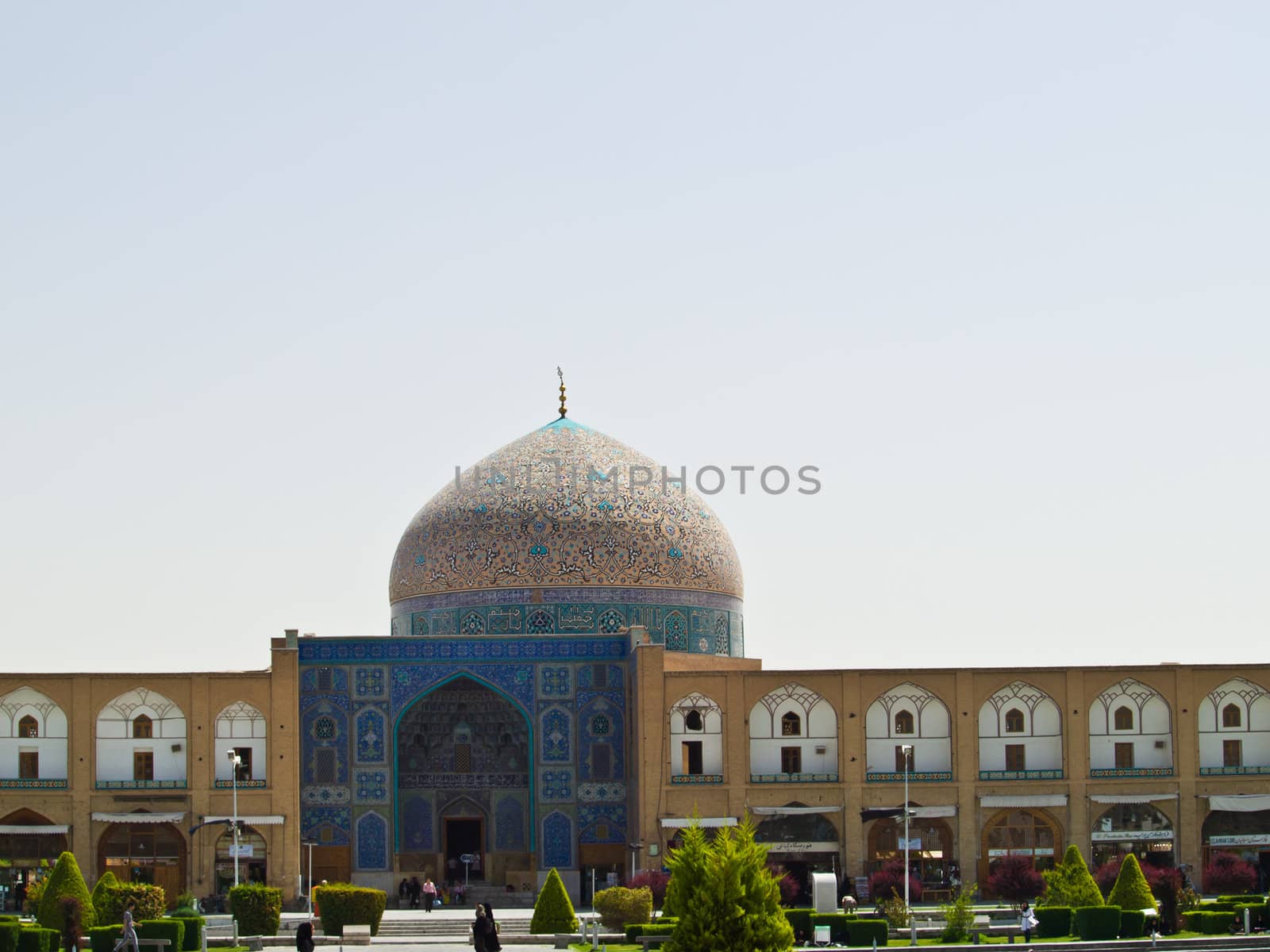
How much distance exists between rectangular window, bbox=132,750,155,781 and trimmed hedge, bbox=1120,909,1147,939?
16214mm

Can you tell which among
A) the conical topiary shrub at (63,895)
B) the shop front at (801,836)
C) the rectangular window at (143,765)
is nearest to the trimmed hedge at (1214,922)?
the shop front at (801,836)

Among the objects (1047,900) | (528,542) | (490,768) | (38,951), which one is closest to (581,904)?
(490,768)

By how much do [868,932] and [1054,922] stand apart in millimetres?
2633

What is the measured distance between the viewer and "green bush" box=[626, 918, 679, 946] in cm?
2898

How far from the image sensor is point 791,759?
37.0 metres

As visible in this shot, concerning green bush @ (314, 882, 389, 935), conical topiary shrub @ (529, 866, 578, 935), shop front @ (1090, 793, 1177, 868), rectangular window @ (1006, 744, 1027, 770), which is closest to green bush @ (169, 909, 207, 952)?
green bush @ (314, 882, 389, 935)

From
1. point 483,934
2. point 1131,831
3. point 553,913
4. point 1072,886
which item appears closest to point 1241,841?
point 1131,831

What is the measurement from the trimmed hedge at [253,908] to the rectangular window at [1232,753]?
16.0 meters

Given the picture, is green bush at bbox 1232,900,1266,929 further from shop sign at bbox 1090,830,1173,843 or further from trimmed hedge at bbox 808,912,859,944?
shop sign at bbox 1090,830,1173,843

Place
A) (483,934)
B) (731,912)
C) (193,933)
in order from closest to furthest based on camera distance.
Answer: (731,912)
(483,934)
(193,933)

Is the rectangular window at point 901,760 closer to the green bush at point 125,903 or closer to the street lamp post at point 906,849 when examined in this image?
the street lamp post at point 906,849

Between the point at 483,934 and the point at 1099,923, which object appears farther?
the point at 1099,923

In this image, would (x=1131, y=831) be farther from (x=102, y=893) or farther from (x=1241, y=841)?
(x=102, y=893)

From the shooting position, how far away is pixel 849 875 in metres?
36.3
